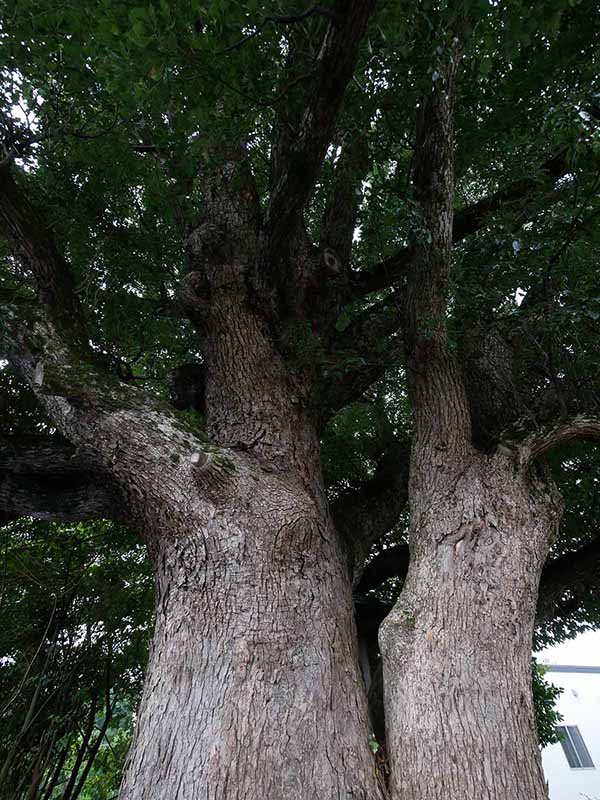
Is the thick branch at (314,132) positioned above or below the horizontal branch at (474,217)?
below

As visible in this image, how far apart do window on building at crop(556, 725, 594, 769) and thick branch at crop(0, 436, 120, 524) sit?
34.6 feet

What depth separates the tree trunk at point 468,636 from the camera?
188cm

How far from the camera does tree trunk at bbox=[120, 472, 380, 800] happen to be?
5.95 ft

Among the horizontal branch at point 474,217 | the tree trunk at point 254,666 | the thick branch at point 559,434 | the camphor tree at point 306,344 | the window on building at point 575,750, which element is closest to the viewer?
the tree trunk at point 254,666

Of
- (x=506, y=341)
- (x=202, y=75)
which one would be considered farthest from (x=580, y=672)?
(x=202, y=75)

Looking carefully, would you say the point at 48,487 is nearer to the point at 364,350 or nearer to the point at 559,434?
the point at 364,350

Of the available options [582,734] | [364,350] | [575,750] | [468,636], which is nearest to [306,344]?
[364,350]

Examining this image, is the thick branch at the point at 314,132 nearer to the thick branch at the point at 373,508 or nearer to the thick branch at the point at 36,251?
the thick branch at the point at 36,251

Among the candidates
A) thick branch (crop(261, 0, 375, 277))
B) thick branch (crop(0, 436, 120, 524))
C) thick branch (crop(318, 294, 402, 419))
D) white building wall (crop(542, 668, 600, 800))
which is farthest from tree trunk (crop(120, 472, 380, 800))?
white building wall (crop(542, 668, 600, 800))

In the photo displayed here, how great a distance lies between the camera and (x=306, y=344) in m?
3.52

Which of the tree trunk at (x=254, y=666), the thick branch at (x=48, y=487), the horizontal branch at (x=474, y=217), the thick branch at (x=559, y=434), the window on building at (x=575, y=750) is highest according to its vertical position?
the horizontal branch at (x=474, y=217)

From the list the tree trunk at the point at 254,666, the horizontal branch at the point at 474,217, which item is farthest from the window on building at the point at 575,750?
the tree trunk at the point at 254,666

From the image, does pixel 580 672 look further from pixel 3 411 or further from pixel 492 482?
pixel 3 411

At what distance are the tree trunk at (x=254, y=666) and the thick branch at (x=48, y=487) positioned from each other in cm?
69
